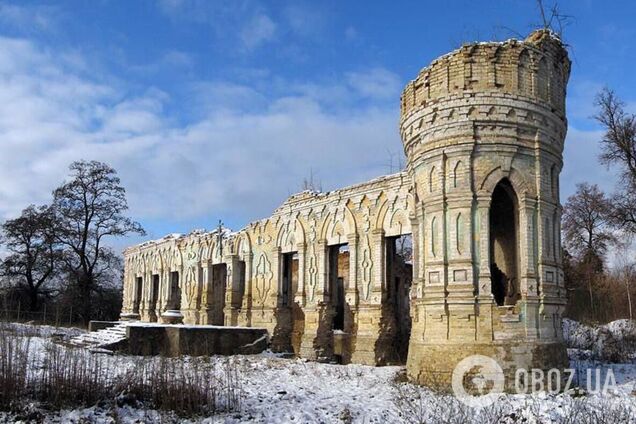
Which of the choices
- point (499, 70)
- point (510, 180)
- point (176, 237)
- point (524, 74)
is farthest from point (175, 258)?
point (524, 74)

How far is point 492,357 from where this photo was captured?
12031 mm

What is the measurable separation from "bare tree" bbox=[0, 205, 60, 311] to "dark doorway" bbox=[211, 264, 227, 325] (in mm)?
11882

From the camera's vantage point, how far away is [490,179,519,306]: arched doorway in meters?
14.9

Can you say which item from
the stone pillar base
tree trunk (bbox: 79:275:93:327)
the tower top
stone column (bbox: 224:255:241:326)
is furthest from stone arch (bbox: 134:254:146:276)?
the stone pillar base

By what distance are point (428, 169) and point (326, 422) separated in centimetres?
619

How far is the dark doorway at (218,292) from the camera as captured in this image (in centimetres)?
2697

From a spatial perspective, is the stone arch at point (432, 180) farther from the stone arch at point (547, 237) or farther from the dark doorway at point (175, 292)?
the dark doorway at point (175, 292)

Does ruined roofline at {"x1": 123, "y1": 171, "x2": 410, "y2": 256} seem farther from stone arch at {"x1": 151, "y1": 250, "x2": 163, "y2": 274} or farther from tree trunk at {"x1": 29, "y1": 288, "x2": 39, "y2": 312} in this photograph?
tree trunk at {"x1": 29, "y1": 288, "x2": 39, "y2": 312}

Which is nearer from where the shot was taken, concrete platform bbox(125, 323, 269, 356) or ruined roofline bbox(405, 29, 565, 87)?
ruined roofline bbox(405, 29, 565, 87)

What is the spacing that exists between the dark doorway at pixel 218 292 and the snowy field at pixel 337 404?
40.2ft

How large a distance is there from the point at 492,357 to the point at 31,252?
3020 centimetres

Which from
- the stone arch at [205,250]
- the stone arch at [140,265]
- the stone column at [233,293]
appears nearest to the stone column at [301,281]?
the stone column at [233,293]

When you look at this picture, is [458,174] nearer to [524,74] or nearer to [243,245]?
[524,74]

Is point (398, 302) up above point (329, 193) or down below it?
below
